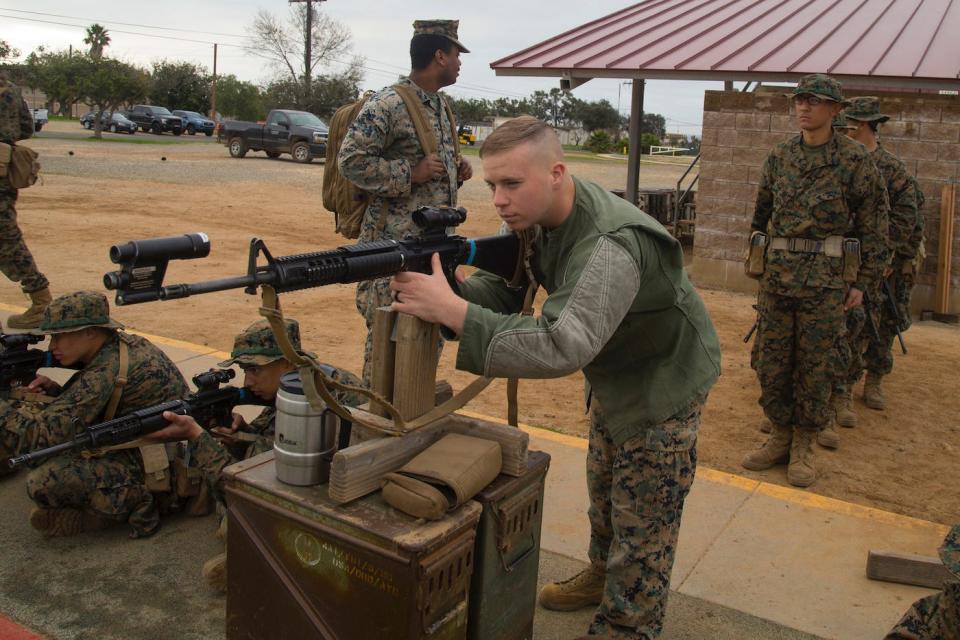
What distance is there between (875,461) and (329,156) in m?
3.65

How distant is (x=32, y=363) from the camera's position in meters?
4.23

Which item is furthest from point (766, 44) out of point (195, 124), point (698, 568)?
point (195, 124)

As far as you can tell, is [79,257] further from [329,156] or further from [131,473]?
[131,473]

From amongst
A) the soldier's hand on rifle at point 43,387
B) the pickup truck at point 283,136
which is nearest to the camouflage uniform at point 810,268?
the soldier's hand on rifle at point 43,387

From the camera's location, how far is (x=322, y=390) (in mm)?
2393

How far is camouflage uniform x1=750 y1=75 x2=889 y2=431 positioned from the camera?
15.7ft

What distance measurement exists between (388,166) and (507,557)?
241cm

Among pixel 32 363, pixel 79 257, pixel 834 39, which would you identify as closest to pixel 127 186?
pixel 79 257

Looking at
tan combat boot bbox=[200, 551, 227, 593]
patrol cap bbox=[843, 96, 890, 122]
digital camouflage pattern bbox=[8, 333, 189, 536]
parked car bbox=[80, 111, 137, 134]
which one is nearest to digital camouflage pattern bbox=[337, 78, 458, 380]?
digital camouflage pattern bbox=[8, 333, 189, 536]

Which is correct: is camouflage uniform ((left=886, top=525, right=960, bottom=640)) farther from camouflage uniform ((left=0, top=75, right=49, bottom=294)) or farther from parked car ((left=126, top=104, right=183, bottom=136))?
parked car ((left=126, top=104, right=183, bottom=136))

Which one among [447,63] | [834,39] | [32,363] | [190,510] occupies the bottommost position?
[190,510]

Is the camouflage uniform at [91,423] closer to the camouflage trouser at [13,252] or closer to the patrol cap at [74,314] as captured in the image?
the patrol cap at [74,314]

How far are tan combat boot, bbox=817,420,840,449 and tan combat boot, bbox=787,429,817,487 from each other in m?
0.54

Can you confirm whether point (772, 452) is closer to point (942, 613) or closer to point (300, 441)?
point (942, 613)
